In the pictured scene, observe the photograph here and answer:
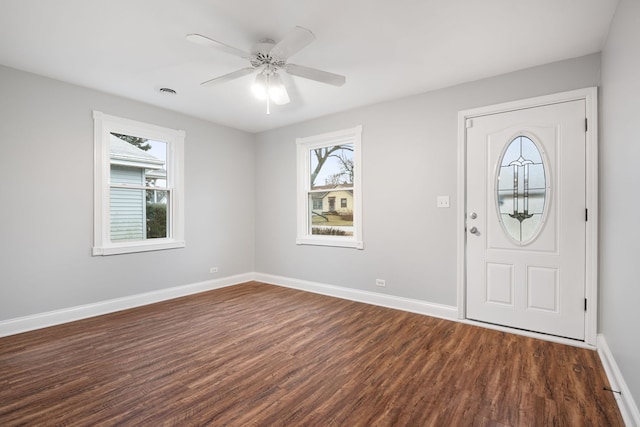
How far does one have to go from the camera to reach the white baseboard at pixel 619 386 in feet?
5.54

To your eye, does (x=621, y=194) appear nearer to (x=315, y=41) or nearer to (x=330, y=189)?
A: (x=315, y=41)

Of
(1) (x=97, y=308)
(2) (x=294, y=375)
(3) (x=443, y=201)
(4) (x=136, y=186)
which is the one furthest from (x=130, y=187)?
(3) (x=443, y=201)

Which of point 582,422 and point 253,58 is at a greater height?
point 253,58

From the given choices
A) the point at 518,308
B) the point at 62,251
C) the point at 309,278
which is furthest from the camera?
the point at 309,278

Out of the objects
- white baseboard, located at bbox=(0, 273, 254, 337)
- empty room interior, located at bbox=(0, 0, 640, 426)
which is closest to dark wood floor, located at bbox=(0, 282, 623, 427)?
empty room interior, located at bbox=(0, 0, 640, 426)

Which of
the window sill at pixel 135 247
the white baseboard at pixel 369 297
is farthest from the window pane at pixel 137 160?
the white baseboard at pixel 369 297

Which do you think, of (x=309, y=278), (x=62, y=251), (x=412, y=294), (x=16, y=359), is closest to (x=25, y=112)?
(x=62, y=251)

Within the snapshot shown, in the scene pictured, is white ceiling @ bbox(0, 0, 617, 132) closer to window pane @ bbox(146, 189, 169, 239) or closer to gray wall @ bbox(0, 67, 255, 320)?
gray wall @ bbox(0, 67, 255, 320)

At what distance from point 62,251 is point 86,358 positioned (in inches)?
56.3

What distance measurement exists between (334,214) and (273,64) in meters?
2.44

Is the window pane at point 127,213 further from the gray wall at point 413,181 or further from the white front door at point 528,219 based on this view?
the white front door at point 528,219

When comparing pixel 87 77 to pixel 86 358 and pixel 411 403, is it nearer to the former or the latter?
pixel 86 358

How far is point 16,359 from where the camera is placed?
2.53 meters

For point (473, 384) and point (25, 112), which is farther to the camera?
point (25, 112)
